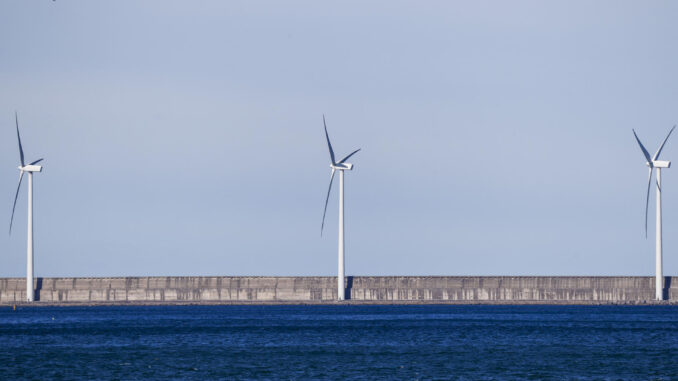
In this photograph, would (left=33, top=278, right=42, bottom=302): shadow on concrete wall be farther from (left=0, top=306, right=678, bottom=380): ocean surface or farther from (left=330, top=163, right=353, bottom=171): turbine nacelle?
(left=330, top=163, right=353, bottom=171): turbine nacelle

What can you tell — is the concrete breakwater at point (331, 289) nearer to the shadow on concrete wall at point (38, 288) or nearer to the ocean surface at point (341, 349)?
the shadow on concrete wall at point (38, 288)

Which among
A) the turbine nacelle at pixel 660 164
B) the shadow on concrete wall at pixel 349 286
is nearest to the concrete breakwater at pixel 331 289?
the shadow on concrete wall at pixel 349 286

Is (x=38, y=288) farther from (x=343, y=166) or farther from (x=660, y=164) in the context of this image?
(x=660, y=164)

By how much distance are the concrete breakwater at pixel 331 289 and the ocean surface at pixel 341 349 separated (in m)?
18.0

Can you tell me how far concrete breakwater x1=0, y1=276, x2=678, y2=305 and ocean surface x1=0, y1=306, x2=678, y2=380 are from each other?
1799 centimetres

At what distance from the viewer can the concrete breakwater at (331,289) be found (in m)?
152

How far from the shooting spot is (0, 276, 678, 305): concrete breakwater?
15150 cm

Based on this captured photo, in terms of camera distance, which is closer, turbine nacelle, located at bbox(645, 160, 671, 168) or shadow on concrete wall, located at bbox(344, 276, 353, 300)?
turbine nacelle, located at bbox(645, 160, 671, 168)

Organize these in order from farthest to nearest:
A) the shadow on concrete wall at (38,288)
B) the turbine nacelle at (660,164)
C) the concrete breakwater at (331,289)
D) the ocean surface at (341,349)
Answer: the shadow on concrete wall at (38,288), the concrete breakwater at (331,289), the turbine nacelle at (660,164), the ocean surface at (341,349)

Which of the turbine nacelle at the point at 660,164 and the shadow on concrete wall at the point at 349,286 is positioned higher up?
the turbine nacelle at the point at 660,164

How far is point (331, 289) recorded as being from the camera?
Answer: 511ft

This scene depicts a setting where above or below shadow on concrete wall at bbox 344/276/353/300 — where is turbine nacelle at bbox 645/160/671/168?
above

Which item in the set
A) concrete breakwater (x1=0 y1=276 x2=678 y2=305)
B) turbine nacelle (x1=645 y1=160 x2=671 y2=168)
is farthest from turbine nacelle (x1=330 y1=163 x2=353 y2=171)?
turbine nacelle (x1=645 y1=160 x2=671 y2=168)

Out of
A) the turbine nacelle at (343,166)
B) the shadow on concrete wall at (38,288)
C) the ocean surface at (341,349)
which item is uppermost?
the turbine nacelle at (343,166)
